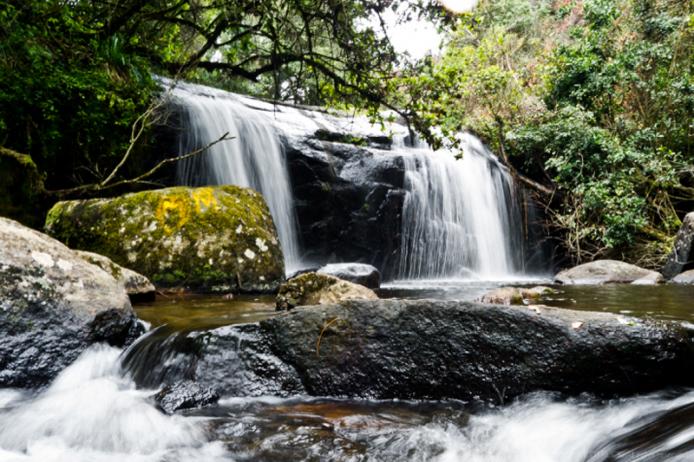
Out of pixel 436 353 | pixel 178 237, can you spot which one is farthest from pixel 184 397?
pixel 178 237

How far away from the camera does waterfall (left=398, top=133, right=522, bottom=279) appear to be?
39.8 ft

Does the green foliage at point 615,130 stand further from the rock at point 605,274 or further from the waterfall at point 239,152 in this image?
the waterfall at point 239,152

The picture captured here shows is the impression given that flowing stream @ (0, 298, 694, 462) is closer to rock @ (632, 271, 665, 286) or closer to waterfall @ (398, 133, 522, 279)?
rock @ (632, 271, 665, 286)

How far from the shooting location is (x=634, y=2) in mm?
13977

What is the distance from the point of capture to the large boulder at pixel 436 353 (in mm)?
2746

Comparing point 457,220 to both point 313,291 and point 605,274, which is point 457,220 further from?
point 313,291

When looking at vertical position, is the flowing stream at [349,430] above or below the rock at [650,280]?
above

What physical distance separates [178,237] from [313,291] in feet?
8.06

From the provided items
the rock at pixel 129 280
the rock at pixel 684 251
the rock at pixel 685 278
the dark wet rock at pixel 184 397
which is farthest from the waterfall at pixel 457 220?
the dark wet rock at pixel 184 397

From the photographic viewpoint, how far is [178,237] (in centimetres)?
642

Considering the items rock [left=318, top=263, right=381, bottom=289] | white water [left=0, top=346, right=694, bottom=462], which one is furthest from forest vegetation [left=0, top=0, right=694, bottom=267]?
rock [left=318, top=263, right=381, bottom=289]

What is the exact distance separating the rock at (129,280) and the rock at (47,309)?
4.08ft

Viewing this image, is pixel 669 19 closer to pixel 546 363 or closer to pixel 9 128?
pixel 546 363

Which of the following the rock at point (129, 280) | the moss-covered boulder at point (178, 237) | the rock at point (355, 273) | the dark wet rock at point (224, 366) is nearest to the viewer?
the dark wet rock at point (224, 366)
